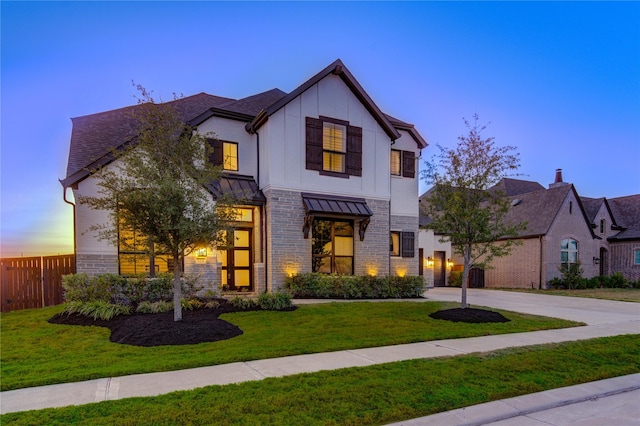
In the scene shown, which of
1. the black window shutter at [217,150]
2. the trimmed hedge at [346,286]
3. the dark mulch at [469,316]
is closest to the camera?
the dark mulch at [469,316]

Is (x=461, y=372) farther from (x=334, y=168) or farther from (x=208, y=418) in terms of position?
(x=334, y=168)

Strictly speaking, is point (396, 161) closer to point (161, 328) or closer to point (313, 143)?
point (313, 143)

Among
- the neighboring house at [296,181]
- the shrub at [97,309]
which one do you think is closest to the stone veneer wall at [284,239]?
the neighboring house at [296,181]

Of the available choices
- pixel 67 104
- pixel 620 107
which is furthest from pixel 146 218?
pixel 620 107

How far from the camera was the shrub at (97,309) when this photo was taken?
835cm

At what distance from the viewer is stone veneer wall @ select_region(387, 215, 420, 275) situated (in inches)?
603

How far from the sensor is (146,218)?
7082mm

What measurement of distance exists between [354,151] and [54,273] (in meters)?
11.1

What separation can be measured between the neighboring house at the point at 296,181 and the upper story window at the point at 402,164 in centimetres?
66

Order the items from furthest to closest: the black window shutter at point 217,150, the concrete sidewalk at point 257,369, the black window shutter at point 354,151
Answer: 1. the black window shutter at point 354,151
2. the black window shutter at point 217,150
3. the concrete sidewalk at point 257,369

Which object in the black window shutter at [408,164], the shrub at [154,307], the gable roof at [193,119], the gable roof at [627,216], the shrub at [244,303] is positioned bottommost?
the shrub at [244,303]

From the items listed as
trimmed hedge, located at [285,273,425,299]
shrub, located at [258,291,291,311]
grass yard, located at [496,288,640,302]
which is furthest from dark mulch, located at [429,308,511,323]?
grass yard, located at [496,288,640,302]

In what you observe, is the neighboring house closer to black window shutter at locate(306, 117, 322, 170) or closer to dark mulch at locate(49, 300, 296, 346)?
black window shutter at locate(306, 117, 322, 170)

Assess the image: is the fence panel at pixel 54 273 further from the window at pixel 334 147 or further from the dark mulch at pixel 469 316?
the dark mulch at pixel 469 316
